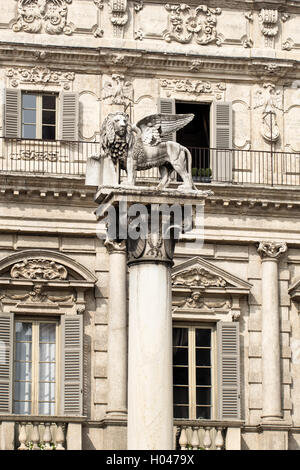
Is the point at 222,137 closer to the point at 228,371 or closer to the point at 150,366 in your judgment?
the point at 228,371

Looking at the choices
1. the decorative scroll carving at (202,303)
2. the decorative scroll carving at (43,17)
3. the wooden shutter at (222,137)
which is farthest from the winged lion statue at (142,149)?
A: the decorative scroll carving at (43,17)

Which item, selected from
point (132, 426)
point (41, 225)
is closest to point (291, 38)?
point (41, 225)

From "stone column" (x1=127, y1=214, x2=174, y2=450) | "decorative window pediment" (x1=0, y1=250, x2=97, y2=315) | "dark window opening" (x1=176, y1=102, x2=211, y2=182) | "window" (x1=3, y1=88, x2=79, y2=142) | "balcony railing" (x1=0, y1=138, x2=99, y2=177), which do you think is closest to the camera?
"stone column" (x1=127, y1=214, x2=174, y2=450)

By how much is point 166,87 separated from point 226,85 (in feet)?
5.33

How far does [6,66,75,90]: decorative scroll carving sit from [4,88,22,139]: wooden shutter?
14.7 inches

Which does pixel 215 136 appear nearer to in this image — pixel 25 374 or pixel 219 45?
pixel 219 45

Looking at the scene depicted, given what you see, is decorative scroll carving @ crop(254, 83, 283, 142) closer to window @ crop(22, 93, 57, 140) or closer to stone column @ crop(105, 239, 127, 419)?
stone column @ crop(105, 239, 127, 419)

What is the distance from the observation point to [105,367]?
39875mm

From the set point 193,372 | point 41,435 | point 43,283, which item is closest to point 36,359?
point 43,283

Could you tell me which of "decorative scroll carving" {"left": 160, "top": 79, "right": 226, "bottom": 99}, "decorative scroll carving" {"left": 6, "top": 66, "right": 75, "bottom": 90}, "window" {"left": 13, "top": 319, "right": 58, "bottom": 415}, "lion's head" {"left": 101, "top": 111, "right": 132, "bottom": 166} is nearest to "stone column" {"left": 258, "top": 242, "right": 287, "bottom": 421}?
"decorative scroll carving" {"left": 160, "top": 79, "right": 226, "bottom": 99}

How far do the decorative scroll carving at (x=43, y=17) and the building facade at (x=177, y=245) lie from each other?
0.04 meters

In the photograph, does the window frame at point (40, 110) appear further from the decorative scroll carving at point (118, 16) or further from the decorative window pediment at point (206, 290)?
the decorative window pediment at point (206, 290)

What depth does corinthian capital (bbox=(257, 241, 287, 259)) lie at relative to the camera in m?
41.0

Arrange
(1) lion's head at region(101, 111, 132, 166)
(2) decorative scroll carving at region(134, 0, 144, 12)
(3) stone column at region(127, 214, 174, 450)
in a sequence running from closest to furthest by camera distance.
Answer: (3) stone column at region(127, 214, 174, 450)
(1) lion's head at region(101, 111, 132, 166)
(2) decorative scroll carving at region(134, 0, 144, 12)
